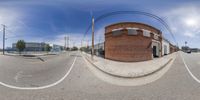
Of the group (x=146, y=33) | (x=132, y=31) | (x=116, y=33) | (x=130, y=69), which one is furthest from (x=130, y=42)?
(x=130, y=69)

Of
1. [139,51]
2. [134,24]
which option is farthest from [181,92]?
[134,24]

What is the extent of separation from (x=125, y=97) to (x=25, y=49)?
4391 cm

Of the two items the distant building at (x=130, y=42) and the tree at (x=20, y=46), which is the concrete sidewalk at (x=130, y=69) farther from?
the tree at (x=20, y=46)

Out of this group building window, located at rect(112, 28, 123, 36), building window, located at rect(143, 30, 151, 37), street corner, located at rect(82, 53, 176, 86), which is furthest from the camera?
building window, located at rect(143, 30, 151, 37)

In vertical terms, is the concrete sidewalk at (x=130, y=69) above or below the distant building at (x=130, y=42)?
below

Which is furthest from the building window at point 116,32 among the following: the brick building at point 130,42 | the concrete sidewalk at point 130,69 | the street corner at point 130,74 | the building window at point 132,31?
the street corner at point 130,74

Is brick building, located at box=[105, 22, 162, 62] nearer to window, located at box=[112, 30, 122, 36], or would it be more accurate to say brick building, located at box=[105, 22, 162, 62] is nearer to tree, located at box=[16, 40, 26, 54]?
window, located at box=[112, 30, 122, 36]

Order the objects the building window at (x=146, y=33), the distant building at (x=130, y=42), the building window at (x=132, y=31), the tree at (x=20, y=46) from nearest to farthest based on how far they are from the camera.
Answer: the distant building at (x=130, y=42) < the building window at (x=132, y=31) < the building window at (x=146, y=33) < the tree at (x=20, y=46)

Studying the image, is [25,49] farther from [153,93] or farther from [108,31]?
[153,93]

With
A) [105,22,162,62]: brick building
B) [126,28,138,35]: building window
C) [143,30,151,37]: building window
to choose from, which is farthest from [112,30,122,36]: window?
[143,30,151,37]: building window

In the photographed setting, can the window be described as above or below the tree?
above

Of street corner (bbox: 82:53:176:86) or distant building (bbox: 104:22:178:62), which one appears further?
distant building (bbox: 104:22:178:62)

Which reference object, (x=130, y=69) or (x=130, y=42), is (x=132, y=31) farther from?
(x=130, y=69)

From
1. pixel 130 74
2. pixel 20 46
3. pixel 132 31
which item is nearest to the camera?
pixel 130 74
